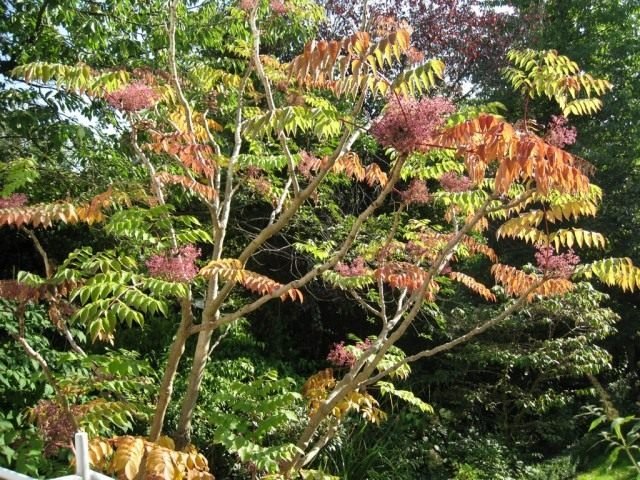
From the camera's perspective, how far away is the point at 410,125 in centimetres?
280

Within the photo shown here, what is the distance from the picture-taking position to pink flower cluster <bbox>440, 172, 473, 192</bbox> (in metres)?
4.26

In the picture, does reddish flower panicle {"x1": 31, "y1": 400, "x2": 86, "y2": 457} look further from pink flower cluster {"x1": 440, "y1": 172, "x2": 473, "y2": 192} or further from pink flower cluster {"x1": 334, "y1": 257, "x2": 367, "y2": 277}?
pink flower cluster {"x1": 440, "y1": 172, "x2": 473, "y2": 192}

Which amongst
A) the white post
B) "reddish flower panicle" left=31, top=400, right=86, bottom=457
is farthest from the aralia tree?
the white post

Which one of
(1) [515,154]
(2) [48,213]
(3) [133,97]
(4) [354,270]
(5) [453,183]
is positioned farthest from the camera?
(4) [354,270]

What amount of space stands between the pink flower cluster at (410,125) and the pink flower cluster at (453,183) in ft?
4.52

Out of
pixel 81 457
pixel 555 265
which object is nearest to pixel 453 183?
pixel 555 265

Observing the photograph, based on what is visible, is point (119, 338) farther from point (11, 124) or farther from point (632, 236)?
point (632, 236)

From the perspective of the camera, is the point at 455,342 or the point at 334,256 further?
the point at 455,342

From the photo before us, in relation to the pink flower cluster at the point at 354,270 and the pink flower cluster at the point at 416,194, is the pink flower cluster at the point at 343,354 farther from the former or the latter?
the pink flower cluster at the point at 416,194

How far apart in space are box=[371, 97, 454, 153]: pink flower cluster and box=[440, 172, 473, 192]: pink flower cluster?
1.38m

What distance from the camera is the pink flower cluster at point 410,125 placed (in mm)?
2799

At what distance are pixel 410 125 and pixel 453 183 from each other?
5.07ft

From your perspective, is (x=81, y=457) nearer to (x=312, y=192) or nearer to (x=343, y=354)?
(x=312, y=192)

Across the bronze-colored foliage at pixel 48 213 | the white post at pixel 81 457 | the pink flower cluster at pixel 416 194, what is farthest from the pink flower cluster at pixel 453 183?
the white post at pixel 81 457
